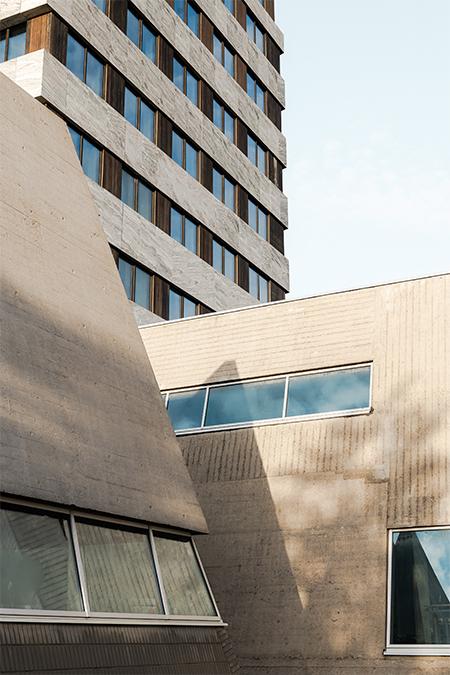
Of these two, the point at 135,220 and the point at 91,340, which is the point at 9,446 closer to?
the point at 91,340

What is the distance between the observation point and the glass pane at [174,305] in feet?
91.6

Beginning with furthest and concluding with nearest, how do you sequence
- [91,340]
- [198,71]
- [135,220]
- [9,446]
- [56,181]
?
[198,71]
[135,220]
[56,181]
[91,340]
[9,446]

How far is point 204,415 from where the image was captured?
15227 millimetres

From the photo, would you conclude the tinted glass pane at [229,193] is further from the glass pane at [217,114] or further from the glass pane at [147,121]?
the glass pane at [147,121]

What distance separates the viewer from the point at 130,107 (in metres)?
A: 27.4

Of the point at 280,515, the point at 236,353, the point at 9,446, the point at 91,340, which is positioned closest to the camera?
the point at 9,446

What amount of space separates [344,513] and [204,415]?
10.7 feet

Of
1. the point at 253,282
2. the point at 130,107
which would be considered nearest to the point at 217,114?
the point at 130,107

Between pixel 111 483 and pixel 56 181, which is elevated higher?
pixel 56 181

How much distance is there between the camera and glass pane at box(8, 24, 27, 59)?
81.3 ft

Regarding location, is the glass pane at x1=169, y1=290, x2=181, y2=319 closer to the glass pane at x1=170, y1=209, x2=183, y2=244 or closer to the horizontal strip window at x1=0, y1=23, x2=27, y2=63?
the glass pane at x1=170, y1=209, x2=183, y2=244

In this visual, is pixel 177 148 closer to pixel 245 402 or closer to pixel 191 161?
pixel 191 161

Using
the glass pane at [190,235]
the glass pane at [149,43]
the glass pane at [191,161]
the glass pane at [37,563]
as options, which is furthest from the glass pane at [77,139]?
the glass pane at [37,563]

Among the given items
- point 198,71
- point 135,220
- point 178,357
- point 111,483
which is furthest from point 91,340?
point 198,71
